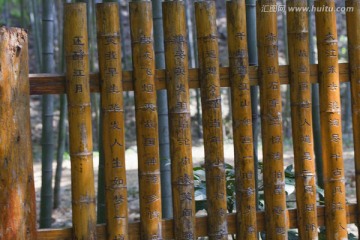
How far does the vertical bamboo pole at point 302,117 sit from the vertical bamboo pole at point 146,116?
2.22 ft

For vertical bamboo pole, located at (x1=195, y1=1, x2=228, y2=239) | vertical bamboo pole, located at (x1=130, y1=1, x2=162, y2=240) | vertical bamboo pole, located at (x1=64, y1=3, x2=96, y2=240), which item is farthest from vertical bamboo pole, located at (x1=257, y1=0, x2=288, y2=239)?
vertical bamboo pole, located at (x1=64, y1=3, x2=96, y2=240)

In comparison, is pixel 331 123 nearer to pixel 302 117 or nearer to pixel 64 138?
pixel 302 117

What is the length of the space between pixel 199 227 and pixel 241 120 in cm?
52

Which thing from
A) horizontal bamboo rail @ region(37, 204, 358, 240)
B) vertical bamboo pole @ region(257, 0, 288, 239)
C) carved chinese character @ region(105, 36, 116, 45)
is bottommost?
horizontal bamboo rail @ region(37, 204, 358, 240)

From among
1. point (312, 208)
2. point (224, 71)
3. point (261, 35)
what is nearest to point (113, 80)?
point (224, 71)

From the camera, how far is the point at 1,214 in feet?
8.87

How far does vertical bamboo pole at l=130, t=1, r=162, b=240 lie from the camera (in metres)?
2.83

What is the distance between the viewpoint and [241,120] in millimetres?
2975

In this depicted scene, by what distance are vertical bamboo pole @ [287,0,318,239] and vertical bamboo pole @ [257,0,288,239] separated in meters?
0.09

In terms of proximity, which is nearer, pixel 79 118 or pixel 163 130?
pixel 79 118

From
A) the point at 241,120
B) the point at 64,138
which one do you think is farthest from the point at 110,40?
the point at 64,138

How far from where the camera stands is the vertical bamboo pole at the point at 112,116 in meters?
2.80

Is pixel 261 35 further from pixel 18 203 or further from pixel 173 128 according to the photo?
pixel 18 203

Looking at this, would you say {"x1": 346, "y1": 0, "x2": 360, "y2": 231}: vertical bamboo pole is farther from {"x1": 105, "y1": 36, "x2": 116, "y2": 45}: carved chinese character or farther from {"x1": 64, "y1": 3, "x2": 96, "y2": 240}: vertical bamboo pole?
{"x1": 64, "y1": 3, "x2": 96, "y2": 240}: vertical bamboo pole
